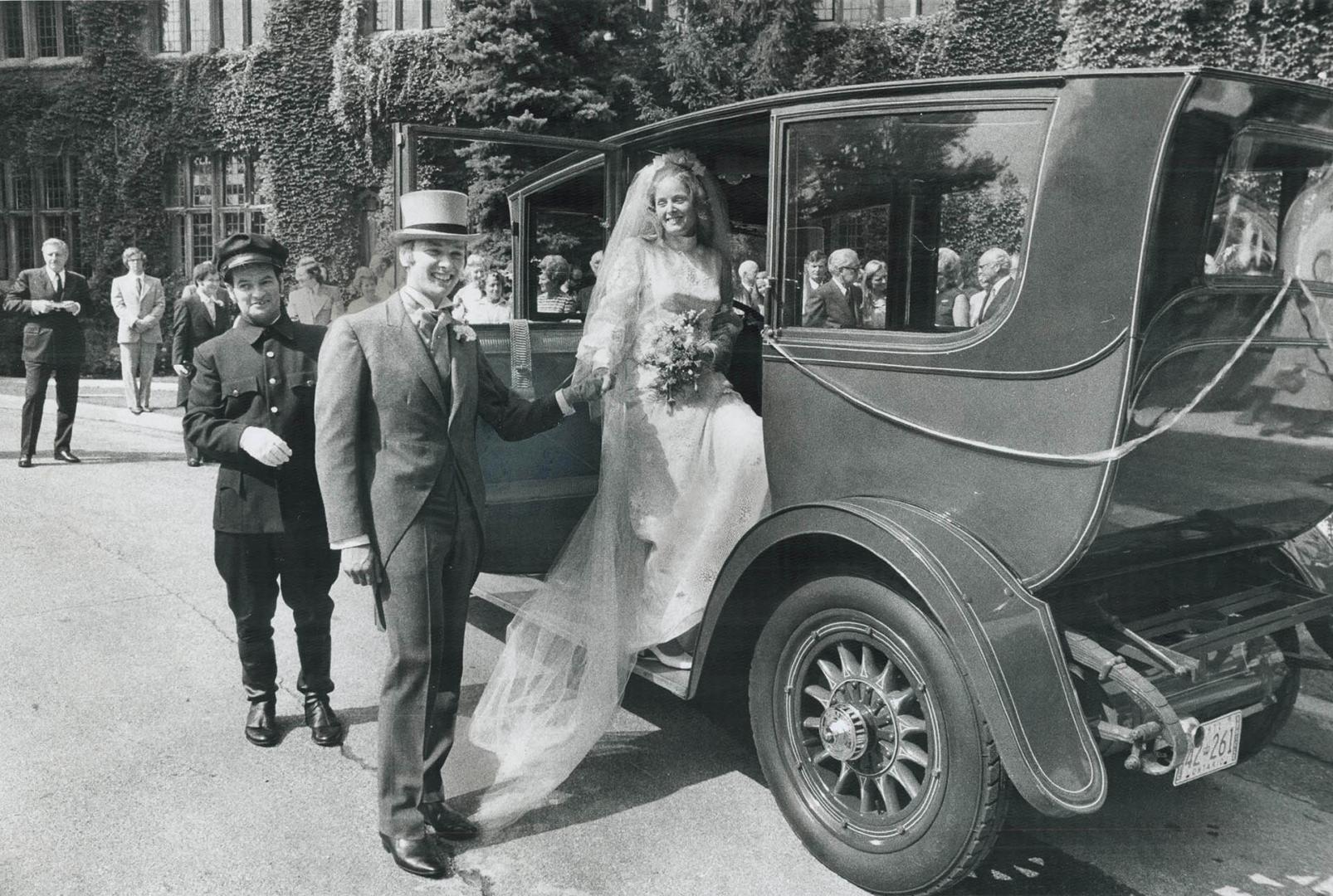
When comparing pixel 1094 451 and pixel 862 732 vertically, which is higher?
pixel 1094 451

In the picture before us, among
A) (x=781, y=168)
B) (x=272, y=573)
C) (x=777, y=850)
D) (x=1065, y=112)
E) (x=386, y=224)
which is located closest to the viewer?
(x=1065, y=112)

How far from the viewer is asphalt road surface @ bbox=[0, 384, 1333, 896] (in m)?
3.37

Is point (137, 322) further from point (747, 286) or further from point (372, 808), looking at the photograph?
point (372, 808)

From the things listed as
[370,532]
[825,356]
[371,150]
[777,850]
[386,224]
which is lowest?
[777,850]

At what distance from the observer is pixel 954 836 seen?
9.92 feet

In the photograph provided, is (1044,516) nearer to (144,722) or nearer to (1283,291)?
(1283,291)

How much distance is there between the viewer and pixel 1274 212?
3361 mm

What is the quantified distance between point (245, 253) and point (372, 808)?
2.10 m

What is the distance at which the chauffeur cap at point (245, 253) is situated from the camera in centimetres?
414

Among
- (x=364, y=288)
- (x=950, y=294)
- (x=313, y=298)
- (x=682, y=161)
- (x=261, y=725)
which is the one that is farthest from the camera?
(x=364, y=288)

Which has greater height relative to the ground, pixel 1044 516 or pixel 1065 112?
pixel 1065 112

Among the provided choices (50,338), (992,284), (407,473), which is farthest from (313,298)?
(992,284)

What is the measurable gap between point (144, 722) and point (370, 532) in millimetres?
1809

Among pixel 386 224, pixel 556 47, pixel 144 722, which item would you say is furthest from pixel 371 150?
pixel 144 722
